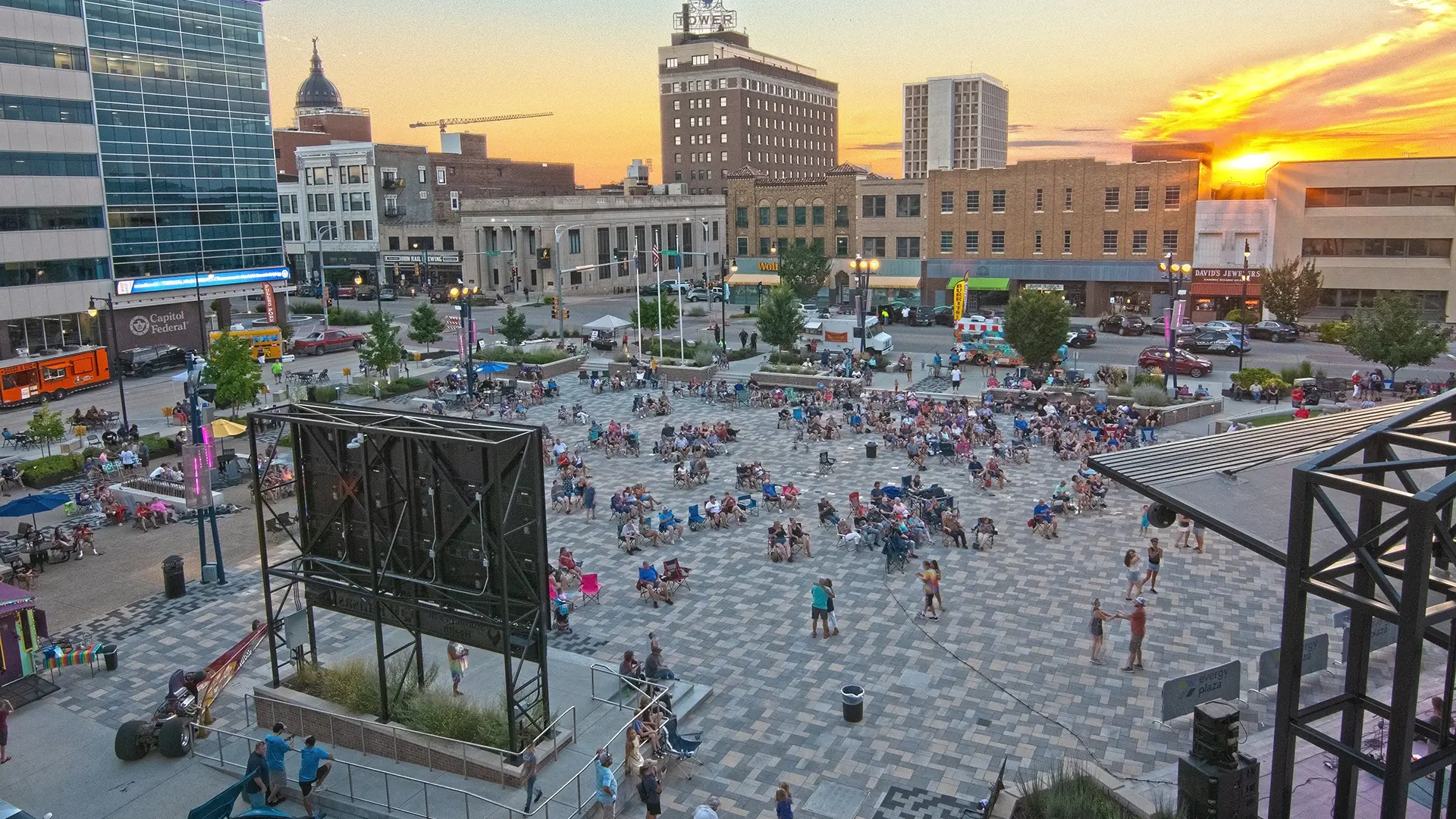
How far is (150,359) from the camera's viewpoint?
5156 cm

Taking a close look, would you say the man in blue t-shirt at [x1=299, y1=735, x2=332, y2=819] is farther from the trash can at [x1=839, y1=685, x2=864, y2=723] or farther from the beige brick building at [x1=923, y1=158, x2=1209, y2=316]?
the beige brick building at [x1=923, y1=158, x2=1209, y2=316]

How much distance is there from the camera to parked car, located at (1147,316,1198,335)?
51781 mm

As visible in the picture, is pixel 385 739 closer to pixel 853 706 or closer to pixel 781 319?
pixel 853 706

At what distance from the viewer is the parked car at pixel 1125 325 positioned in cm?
5791

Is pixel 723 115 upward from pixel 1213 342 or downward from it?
upward

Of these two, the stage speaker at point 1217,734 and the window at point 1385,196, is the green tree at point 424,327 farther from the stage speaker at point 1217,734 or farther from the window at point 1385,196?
the window at point 1385,196

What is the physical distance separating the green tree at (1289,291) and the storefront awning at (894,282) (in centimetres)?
2264

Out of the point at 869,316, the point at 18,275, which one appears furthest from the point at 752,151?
the point at 18,275

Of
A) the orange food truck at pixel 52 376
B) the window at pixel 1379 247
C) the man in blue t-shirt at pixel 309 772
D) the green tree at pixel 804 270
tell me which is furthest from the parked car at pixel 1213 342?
the orange food truck at pixel 52 376

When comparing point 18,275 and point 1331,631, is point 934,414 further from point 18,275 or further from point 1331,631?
point 18,275

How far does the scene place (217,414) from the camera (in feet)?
136

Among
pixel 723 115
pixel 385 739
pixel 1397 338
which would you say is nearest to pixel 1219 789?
pixel 385 739

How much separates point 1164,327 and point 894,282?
68.6 ft

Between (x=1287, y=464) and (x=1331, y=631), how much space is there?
6.02m
